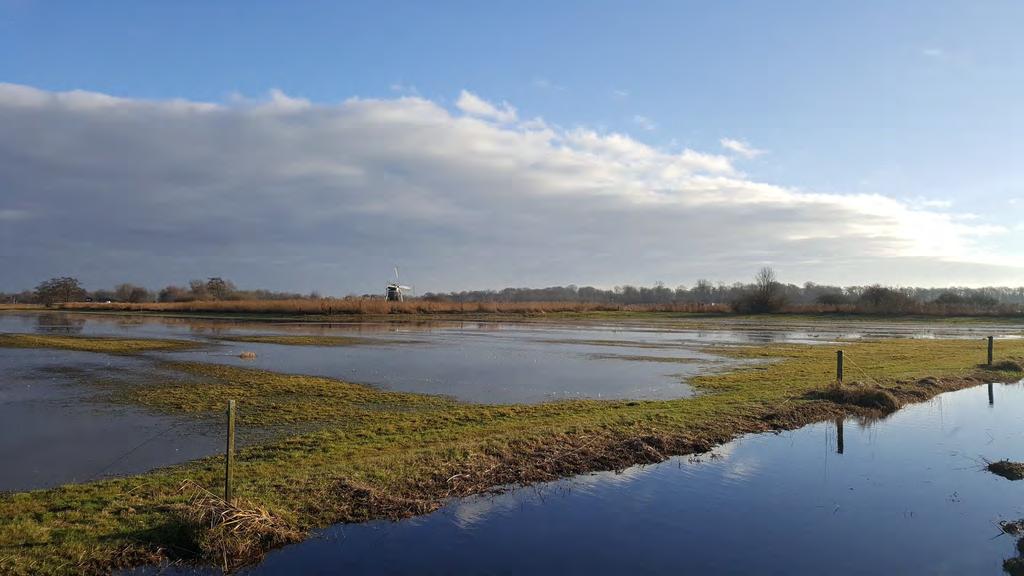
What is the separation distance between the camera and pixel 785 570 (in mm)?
7926

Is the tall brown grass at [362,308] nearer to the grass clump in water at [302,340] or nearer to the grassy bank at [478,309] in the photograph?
the grassy bank at [478,309]

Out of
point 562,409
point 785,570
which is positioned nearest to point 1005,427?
point 562,409

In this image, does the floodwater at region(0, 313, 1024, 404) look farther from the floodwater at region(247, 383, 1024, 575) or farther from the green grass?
the floodwater at region(247, 383, 1024, 575)

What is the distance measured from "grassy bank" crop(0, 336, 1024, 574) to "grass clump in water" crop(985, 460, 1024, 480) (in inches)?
166

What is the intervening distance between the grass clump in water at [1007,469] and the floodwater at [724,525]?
32 centimetres

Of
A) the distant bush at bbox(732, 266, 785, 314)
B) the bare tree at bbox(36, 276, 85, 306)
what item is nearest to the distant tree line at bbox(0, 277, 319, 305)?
the bare tree at bbox(36, 276, 85, 306)

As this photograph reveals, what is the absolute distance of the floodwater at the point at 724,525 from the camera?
8.00 m

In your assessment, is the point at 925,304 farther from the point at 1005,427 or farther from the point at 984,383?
the point at 1005,427

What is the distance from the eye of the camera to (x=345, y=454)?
12.0 metres

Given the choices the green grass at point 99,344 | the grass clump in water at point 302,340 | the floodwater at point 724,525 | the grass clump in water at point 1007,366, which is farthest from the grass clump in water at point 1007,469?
the green grass at point 99,344

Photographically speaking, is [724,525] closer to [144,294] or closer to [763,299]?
[763,299]

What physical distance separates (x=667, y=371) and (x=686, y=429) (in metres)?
12.8

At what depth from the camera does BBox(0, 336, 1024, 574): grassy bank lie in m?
7.84

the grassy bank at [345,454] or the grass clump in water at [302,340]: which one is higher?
the grass clump in water at [302,340]
